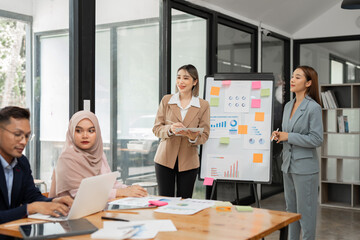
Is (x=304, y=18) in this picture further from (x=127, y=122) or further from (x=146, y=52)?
(x=127, y=122)

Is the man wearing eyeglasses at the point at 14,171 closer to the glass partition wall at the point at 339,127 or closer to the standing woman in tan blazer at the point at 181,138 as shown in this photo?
the standing woman in tan blazer at the point at 181,138

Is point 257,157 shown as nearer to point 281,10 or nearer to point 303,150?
point 303,150

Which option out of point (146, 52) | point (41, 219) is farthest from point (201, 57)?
point (41, 219)

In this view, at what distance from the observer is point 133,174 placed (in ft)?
14.2

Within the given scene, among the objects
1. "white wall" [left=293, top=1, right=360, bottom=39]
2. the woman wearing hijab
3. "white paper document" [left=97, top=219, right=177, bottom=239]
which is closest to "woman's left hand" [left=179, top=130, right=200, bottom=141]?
the woman wearing hijab

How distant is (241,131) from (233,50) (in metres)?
2.20

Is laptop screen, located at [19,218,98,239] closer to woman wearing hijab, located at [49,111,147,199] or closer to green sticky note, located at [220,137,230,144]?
woman wearing hijab, located at [49,111,147,199]

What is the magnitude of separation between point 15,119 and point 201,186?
3.42 meters

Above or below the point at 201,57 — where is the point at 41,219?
below

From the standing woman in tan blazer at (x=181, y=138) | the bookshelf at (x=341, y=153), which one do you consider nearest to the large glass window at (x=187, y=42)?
the standing woman in tan blazer at (x=181, y=138)

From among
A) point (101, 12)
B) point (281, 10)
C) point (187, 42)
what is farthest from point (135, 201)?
point (281, 10)

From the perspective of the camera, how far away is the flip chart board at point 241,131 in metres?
4.04

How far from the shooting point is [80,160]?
2.45 metres

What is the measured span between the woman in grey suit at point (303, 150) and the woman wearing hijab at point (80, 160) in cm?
144
